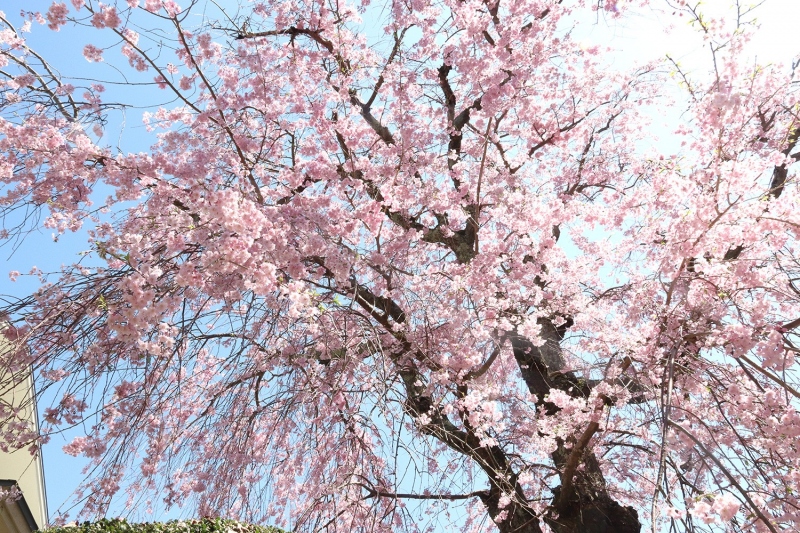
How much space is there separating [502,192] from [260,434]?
3.93 m

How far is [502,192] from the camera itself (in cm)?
642

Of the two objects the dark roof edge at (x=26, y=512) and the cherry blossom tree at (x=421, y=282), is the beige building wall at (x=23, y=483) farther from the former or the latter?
the cherry blossom tree at (x=421, y=282)

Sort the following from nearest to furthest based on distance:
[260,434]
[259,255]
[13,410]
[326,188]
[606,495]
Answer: [259,255]
[13,410]
[606,495]
[326,188]
[260,434]

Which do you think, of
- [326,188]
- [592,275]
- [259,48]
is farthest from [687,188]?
[259,48]

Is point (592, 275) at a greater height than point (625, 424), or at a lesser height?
greater

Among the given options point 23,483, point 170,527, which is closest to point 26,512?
point 23,483

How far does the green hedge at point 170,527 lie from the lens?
18.6 feet

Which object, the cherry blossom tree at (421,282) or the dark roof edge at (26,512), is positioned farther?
the dark roof edge at (26,512)

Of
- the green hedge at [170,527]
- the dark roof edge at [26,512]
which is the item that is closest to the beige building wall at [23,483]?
the dark roof edge at [26,512]

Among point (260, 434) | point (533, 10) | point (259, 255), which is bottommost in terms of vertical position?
point (259, 255)

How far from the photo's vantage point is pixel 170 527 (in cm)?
573

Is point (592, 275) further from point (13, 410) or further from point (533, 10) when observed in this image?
point (13, 410)

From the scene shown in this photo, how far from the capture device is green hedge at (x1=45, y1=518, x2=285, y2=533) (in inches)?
223

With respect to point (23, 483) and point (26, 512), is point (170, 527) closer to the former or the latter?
point (26, 512)
